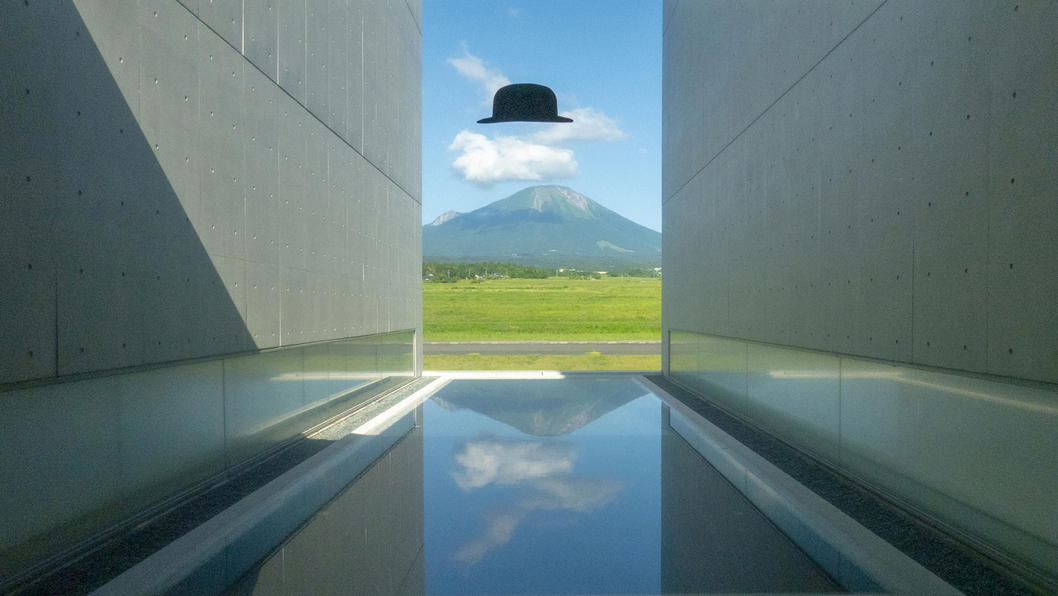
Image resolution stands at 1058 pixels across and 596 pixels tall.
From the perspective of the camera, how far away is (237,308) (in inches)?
219

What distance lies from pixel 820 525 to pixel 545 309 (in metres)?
44.9

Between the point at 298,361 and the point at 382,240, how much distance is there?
3.65m

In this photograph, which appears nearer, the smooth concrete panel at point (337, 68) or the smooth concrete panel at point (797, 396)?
the smooth concrete panel at point (797, 396)

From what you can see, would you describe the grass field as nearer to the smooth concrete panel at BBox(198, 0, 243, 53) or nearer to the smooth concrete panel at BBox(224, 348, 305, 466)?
the smooth concrete panel at BBox(224, 348, 305, 466)

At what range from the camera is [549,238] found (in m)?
158

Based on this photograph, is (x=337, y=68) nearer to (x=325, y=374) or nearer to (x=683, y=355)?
(x=325, y=374)

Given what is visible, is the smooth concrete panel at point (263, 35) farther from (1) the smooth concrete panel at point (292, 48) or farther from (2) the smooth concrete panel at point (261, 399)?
(2) the smooth concrete panel at point (261, 399)

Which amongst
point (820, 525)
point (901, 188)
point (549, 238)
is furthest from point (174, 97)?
point (549, 238)

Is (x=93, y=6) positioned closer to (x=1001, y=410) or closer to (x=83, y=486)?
(x=83, y=486)

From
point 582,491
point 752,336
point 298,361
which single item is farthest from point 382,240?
point 582,491

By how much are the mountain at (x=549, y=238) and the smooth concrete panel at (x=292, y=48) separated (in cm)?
9927

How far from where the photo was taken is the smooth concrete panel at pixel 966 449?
10.7 feet

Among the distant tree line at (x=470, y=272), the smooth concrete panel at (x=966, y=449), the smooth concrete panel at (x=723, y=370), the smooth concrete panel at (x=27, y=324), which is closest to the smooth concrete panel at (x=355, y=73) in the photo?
the smooth concrete panel at (x=27, y=324)

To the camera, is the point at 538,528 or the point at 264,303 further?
the point at 264,303
